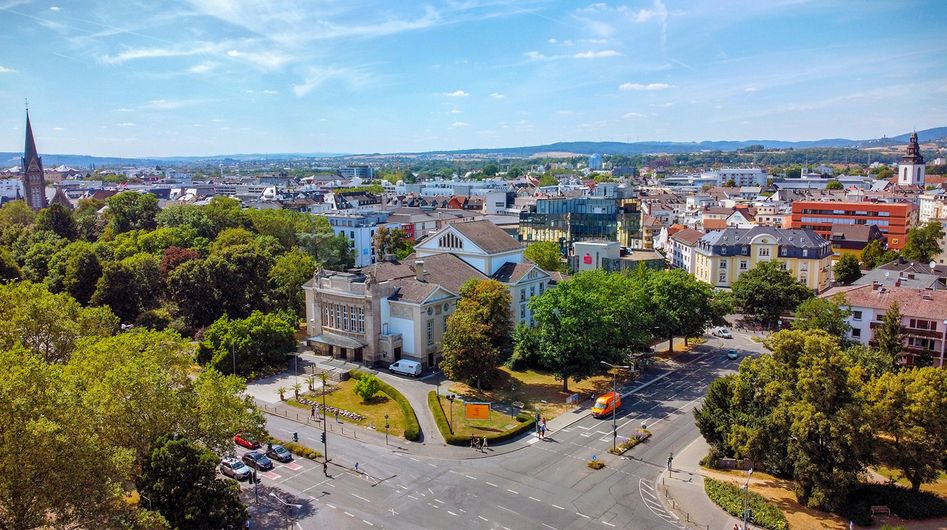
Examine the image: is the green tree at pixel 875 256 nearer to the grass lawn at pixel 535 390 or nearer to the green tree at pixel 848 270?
the green tree at pixel 848 270

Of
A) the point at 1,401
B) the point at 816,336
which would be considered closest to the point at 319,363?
the point at 1,401

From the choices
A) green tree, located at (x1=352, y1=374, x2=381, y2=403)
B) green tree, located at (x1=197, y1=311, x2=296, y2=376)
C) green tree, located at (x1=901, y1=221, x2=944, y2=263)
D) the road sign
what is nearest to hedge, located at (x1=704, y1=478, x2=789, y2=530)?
the road sign

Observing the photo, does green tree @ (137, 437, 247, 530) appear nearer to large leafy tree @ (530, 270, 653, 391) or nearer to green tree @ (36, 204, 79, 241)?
large leafy tree @ (530, 270, 653, 391)

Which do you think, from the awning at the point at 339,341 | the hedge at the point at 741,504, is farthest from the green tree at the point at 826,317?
the awning at the point at 339,341

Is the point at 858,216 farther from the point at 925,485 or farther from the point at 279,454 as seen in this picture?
the point at 279,454

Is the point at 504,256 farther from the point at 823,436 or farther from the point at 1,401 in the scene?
the point at 1,401
